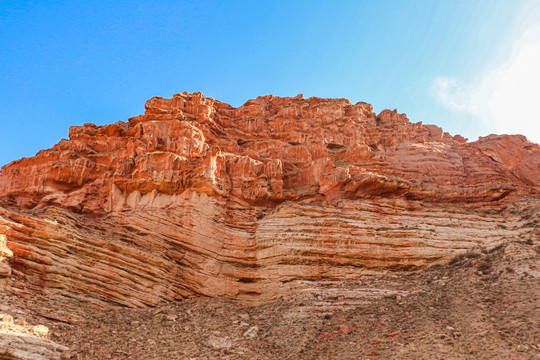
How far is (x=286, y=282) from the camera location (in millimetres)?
24484

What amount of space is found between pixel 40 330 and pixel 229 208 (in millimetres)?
15488

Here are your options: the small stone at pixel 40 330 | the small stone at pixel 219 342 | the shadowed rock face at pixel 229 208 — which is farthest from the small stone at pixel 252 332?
the small stone at pixel 40 330

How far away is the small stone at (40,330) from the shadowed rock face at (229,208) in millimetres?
3267

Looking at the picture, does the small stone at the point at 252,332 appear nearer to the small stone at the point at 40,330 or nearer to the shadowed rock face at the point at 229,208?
the shadowed rock face at the point at 229,208

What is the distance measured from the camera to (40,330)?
1628cm

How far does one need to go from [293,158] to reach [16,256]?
941 inches

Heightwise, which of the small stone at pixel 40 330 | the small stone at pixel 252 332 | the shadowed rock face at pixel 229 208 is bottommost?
the small stone at pixel 40 330

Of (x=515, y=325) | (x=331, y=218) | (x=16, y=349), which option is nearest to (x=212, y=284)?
(x=331, y=218)

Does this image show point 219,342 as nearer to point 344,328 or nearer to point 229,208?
point 344,328

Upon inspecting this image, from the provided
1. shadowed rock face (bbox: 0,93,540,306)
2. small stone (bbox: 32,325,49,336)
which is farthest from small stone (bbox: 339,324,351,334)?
small stone (bbox: 32,325,49,336)

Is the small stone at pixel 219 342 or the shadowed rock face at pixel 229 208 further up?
the shadowed rock face at pixel 229 208

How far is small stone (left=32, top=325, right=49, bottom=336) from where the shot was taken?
1606cm

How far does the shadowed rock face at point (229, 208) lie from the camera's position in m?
22.7

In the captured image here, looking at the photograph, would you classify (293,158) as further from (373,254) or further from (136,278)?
(136,278)
